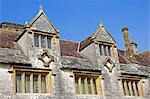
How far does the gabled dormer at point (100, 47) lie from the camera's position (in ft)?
71.7

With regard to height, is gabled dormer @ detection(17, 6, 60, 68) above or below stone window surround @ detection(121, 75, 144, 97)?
above

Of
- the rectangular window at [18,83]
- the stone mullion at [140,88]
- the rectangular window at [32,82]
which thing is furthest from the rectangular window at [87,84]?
the stone mullion at [140,88]

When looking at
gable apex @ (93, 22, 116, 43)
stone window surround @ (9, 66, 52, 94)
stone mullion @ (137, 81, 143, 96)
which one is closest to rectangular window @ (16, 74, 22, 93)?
stone window surround @ (9, 66, 52, 94)

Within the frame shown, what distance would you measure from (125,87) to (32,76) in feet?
26.2

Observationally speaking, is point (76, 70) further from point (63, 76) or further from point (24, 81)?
point (24, 81)

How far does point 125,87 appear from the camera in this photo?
73.5 feet

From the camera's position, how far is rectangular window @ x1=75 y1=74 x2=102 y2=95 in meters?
19.9

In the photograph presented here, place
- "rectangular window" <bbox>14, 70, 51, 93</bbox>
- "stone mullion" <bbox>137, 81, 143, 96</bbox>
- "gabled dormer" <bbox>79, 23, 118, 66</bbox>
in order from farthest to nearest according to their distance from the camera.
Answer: "stone mullion" <bbox>137, 81, 143, 96</bbox> < "gabled dormer" <bbox>79, 23, 118, 66</bbox> < "rectangular window" <bbox>14, 70, 51, 93</bbox>

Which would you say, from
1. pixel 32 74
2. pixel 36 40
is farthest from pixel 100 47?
pixel 32 74

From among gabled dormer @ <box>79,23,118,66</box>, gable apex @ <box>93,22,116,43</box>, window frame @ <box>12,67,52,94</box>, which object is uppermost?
gable apex @ <box>93,22,116,43</box>

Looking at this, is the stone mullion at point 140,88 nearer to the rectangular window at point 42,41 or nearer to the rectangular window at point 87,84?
the rectangular window at point 87,84

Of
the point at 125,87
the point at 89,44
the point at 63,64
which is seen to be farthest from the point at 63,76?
the point at 125,87

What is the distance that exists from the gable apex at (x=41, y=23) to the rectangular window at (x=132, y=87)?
689 centimetres

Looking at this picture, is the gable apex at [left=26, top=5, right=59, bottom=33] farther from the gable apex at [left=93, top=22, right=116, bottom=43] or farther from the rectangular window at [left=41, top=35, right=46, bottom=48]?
the gable apex at [left=93, top=22, right=116, bottom=43]
